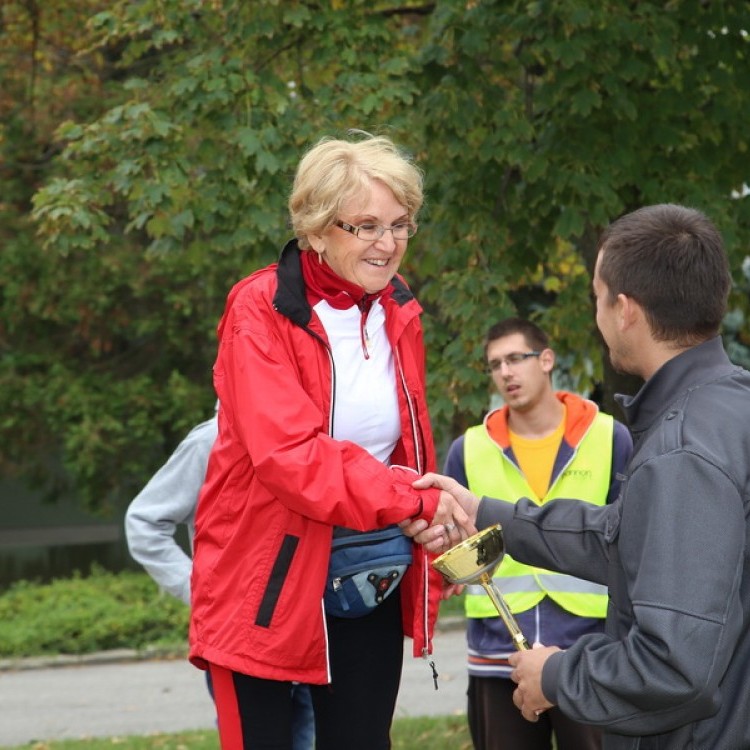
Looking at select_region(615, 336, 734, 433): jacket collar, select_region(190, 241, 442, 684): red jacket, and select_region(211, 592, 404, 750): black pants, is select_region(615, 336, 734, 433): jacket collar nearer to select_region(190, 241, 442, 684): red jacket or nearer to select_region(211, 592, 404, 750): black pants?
select_region(190, 241, 442, 684): red jacket

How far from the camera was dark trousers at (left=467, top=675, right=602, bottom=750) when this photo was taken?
4.98 metres

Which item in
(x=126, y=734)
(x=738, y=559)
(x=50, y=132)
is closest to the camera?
(x=738, y=559)

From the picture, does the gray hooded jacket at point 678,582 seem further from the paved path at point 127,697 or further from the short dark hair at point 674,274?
the paved path at point 127,697

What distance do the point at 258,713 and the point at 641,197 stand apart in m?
5.36

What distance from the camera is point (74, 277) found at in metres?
17.3

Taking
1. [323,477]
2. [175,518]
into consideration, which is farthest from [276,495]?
[175,518]

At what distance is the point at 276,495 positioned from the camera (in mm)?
3379

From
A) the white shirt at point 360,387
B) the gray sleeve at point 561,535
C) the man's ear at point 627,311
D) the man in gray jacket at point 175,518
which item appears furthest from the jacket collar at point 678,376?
the man in gray jacket at point 175,518

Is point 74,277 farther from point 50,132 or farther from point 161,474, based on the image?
point 161,474

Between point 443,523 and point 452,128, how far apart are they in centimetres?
506

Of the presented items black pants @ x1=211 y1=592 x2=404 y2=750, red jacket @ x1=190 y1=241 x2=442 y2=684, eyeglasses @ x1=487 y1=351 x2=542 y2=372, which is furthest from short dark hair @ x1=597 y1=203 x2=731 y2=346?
eyeglasses @ x1=487 y1=351 x2=542 y2=372

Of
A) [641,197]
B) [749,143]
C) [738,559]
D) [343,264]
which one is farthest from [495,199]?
[738,559]

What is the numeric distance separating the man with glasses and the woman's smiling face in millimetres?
1718

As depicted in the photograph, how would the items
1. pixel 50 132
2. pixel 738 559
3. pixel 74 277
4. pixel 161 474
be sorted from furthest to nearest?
pixel 74 277 < pixel 50 132 < pixel 161 474 < pixel 738 559
